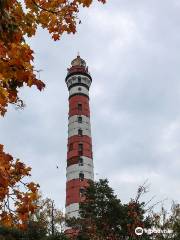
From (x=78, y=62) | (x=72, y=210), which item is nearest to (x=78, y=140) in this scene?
(x=72, y=210)

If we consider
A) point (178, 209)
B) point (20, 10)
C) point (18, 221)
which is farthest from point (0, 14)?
point (178, 209)

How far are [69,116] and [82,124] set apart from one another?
2286 mm

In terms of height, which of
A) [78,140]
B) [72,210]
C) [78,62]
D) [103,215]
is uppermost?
[78,62]

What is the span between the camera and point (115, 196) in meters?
35.2

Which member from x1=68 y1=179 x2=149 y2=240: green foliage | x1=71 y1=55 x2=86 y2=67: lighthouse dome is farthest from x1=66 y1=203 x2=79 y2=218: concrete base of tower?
x1=71 y1=55 x2=86 y2=67: lighthouse dome

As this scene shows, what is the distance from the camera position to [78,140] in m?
46.8

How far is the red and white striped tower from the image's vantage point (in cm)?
4356

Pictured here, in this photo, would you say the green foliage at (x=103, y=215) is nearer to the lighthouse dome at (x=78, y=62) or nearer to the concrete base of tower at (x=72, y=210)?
the concrete base of tower at (x=72, y=210)

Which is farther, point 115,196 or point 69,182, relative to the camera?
point 69,182

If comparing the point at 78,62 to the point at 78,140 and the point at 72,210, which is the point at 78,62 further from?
the point at 72,210

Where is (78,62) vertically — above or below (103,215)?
above

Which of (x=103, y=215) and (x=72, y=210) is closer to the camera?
(x=103, y=215)

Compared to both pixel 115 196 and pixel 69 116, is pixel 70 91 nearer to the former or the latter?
pixel 69 116

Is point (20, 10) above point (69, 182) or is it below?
below
